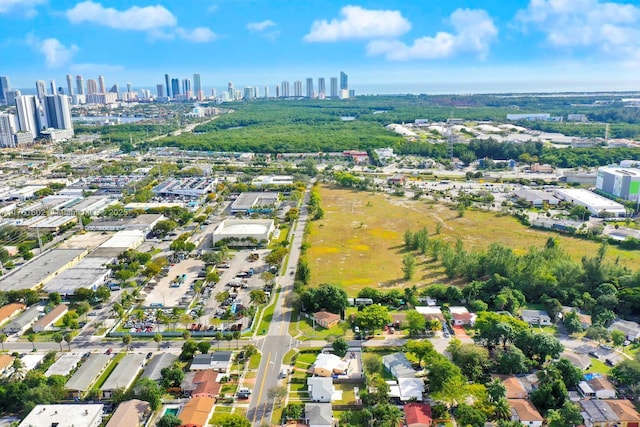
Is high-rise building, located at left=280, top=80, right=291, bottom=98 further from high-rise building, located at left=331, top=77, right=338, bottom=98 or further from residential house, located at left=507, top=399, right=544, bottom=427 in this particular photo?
residential house, located at left=507, top=399, right=544, bottom=427

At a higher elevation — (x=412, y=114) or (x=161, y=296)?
(x=412, y=114)

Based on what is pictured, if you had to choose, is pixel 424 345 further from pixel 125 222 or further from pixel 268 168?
pixel 268 168

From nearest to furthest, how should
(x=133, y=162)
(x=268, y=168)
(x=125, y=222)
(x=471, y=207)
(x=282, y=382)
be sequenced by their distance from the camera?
(x=282, y=382), (x=125, y=222), (x=471, y=207), (x=268, y=168), (x=133, y=162)

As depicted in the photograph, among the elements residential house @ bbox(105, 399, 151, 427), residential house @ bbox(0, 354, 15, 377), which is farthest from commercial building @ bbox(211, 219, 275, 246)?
residential house @ bbox(105, 399, 151, 427)

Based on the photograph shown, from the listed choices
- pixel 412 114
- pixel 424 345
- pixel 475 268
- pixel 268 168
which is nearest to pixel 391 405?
pixel 424 345

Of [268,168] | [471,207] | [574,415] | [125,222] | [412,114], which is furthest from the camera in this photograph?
[412,114]
